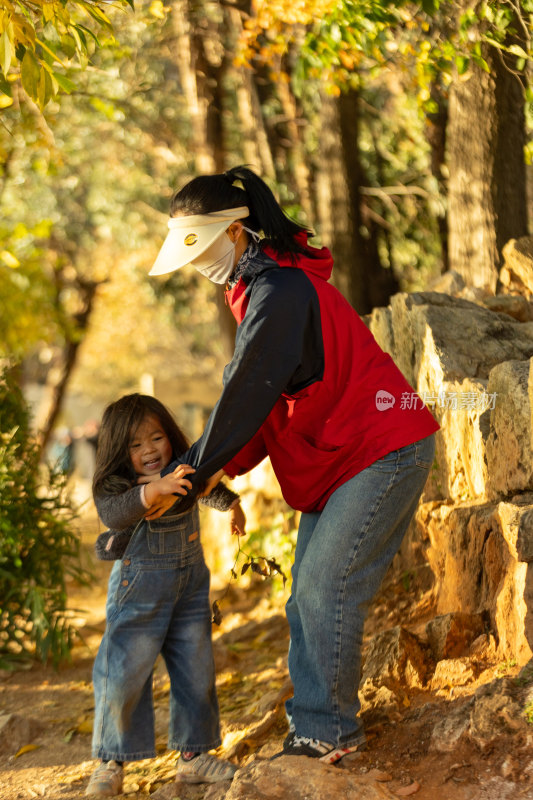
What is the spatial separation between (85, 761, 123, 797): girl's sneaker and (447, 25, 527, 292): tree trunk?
393cm

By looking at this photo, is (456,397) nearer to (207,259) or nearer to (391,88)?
(207,259)

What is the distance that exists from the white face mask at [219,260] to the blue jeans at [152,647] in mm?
979

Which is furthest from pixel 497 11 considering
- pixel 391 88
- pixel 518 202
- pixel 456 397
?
pixel 391 88

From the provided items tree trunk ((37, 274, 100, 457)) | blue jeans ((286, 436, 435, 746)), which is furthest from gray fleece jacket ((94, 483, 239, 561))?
tree trunk ((37, 274, 100, 457))

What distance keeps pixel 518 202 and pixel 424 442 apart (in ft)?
12.0

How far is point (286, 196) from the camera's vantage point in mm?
9383

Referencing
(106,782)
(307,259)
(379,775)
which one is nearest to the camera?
(379,775)

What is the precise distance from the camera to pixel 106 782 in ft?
11.1

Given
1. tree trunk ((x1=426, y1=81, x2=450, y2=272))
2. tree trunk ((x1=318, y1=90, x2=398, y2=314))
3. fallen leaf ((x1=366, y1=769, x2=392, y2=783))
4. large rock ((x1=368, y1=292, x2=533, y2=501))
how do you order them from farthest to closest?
1. tree trunk ((x1=426, y1=81, x2=450, y2=272))
2. tree trunk ((x1=318, y1=90, x2=398, y2=314))
3. large rock ((x1=368, y1=292, x2=533, y2=501))
4. fallen leaf ((x1=366, y1=769, x2=392, y2=783))

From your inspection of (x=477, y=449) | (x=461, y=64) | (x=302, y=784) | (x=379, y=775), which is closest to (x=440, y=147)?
(x=461, y=64)

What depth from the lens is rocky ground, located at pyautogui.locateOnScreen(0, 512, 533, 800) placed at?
9.18 feet

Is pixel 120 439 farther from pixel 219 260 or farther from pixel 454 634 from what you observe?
pixel 454 634

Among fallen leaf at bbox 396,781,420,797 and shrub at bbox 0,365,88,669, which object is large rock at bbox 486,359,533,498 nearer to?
fallen leaf at bbox 396,781,420,797

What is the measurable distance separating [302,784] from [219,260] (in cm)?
179
